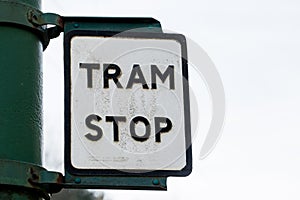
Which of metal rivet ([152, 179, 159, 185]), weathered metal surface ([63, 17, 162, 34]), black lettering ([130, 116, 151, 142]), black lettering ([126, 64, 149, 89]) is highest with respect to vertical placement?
Answer: weathered metal surface ([63, 17, 162, 34])

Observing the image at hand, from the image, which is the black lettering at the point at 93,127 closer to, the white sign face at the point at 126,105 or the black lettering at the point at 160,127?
the white sign face at the point at 126,105

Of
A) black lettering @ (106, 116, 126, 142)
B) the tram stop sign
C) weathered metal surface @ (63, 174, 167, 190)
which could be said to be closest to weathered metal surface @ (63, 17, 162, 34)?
the tram stop sign

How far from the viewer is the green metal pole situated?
191cm

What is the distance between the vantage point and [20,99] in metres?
1.96

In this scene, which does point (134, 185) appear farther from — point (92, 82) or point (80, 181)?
point (92, 82)

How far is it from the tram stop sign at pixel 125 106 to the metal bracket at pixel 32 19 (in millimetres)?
51

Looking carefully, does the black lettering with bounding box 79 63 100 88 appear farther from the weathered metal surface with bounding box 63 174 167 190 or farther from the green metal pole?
the weathered metal surface with bounding box 63 174 167 190

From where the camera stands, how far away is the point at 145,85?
2051 millimetres

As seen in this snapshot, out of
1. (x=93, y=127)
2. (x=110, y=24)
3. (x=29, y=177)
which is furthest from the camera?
(x=110, y=24)

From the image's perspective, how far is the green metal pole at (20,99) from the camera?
6.26 feet

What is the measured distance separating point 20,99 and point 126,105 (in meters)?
0.24

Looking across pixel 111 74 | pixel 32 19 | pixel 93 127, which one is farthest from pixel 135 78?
pixel 32 19

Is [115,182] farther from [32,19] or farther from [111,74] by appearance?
[32,19]

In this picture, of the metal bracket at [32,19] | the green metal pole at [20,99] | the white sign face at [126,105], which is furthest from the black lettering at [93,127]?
the metal bracket at [32,19]
